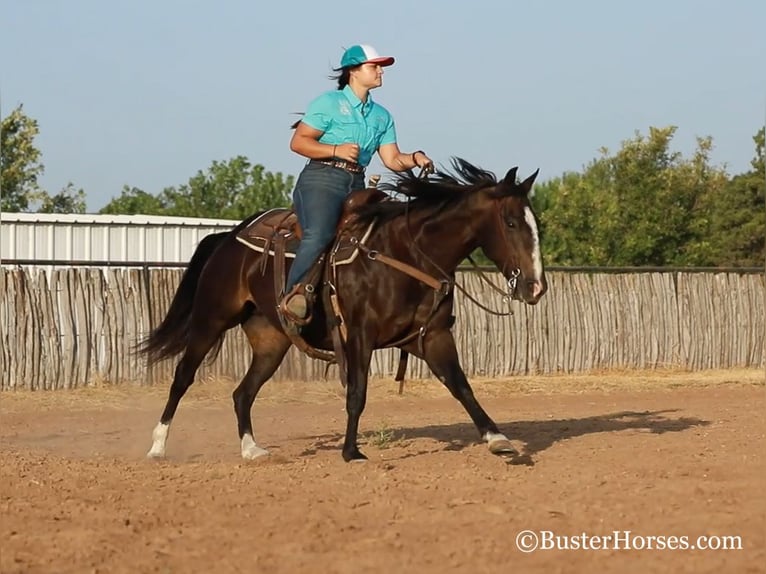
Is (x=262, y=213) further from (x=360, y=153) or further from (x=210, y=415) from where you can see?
(x=210, y=415)

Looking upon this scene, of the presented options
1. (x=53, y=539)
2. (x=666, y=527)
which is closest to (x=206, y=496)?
(x=53, y=539)

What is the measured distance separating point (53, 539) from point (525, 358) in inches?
590

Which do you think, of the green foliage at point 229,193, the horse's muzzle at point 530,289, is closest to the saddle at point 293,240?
the horse's muzzle at point 530,289

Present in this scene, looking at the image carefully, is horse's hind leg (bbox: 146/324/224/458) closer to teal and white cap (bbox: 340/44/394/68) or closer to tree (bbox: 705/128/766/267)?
teal and white cap (bbox: 340/44/394/68)

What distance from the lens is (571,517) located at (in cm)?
649

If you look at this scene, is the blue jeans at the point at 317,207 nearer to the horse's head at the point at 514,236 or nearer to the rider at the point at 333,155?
the rider at the point at 333,155

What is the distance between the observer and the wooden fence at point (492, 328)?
17312 millimetres

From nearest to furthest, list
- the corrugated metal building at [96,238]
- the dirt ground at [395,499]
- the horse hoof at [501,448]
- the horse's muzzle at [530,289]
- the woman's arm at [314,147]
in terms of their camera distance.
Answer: the dirt ground at [395,499] < the horse's muzzle at [530,289] < the horse hoof at [501,448] < the woman's arm at [314,147] < the corrugated metal building at [96,238]

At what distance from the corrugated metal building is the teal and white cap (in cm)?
1680

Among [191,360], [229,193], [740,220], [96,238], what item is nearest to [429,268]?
[191,360]

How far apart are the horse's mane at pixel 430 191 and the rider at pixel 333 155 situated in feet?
0.66

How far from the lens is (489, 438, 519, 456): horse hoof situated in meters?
8.66

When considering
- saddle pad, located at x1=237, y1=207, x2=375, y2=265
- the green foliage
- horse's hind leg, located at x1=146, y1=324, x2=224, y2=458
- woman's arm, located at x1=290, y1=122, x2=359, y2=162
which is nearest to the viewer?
saddle pad, located at x1=237, y1=207, x2=375, y2=265

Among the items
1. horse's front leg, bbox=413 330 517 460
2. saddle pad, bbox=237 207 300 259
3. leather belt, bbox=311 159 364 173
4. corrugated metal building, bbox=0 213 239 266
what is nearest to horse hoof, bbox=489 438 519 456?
horse's front leg, bbox=413 330 517 460
